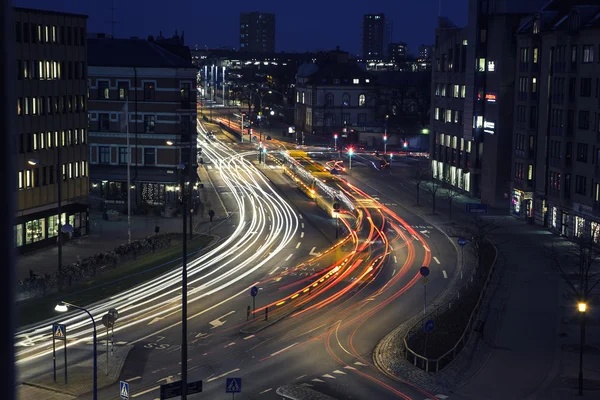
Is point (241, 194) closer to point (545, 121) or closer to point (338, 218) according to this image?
point (338, 218)

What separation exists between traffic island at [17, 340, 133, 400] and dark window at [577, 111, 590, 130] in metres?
39.6

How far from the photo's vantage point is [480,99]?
277 feet

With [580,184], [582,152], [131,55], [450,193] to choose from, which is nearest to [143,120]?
[131,55]

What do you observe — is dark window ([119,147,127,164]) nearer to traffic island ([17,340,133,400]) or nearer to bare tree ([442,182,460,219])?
bare tree ([442,182,460,219])

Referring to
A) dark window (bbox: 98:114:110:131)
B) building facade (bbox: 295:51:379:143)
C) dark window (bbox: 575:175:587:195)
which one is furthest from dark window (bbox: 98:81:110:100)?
building facade (bbox: 295:51:379:143)

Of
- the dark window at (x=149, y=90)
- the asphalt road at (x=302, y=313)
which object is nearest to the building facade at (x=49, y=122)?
the asphalt road at (x=302, y=313)

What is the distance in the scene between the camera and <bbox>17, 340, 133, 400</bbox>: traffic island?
99.0 feet

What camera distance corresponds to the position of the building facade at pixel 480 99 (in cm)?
7950

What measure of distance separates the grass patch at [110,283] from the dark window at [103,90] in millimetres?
22204

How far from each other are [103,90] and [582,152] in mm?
40455

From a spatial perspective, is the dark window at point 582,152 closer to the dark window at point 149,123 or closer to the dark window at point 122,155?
the dark window at point 149,123

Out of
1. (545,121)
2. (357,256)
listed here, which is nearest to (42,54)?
(357,256)

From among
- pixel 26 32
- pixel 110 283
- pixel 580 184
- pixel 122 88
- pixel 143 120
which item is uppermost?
pixel 26 32

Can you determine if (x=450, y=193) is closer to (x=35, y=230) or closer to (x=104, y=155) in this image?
(x=104, y=155)
